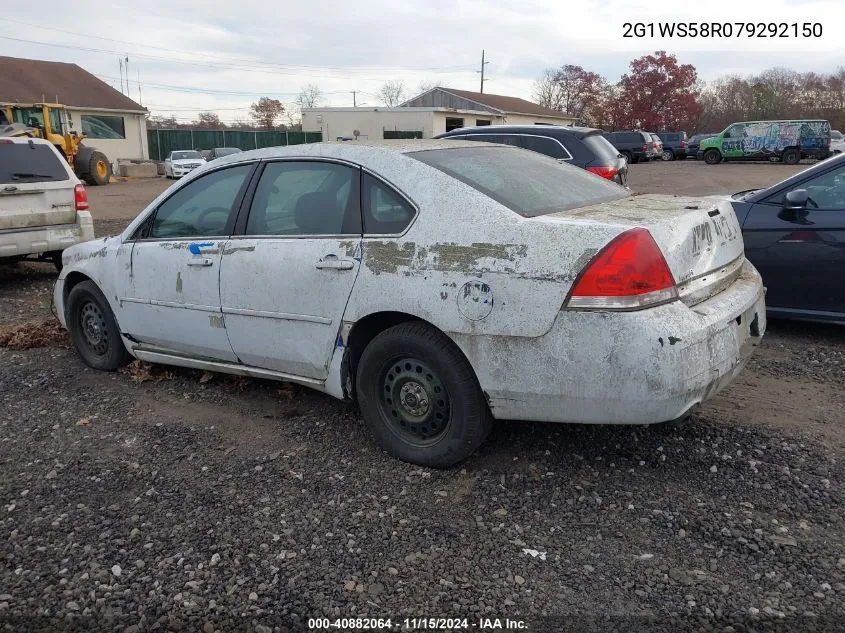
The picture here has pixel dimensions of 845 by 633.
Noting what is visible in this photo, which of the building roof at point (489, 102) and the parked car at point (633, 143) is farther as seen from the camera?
the building roof at point (489, 102)

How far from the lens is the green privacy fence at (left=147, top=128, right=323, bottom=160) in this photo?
38.5 metres

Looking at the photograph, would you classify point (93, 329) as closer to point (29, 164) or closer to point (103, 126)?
point (29, 164)

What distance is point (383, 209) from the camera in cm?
355

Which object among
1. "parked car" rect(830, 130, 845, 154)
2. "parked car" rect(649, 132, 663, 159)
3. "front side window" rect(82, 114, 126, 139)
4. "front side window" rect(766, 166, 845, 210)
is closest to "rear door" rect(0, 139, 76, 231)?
"front side window" rect(766, 166, 845, 210)

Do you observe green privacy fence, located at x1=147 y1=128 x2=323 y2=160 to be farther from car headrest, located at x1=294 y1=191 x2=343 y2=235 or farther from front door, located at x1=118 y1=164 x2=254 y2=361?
car headrest, located at x1=294 y1=191 x2=343 y2=235

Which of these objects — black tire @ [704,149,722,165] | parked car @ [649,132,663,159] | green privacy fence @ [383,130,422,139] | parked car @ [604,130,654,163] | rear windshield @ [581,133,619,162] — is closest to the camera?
rear windshield @ [581,133,619,162]

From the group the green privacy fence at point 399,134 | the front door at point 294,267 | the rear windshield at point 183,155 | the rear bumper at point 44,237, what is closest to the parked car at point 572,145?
→ the rear bumper at point 44,237

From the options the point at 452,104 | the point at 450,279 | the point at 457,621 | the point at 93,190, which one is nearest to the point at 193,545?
the point at 457,621

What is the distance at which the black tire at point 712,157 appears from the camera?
3475 centimetres

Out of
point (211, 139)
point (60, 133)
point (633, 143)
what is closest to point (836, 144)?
point (633, 143)

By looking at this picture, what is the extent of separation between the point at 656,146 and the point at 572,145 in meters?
31.3

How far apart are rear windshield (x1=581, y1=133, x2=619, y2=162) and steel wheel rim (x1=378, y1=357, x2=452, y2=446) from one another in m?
7.84

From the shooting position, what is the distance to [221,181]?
4332 mm

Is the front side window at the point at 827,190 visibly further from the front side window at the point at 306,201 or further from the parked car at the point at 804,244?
the front side window at the point at 306,201
